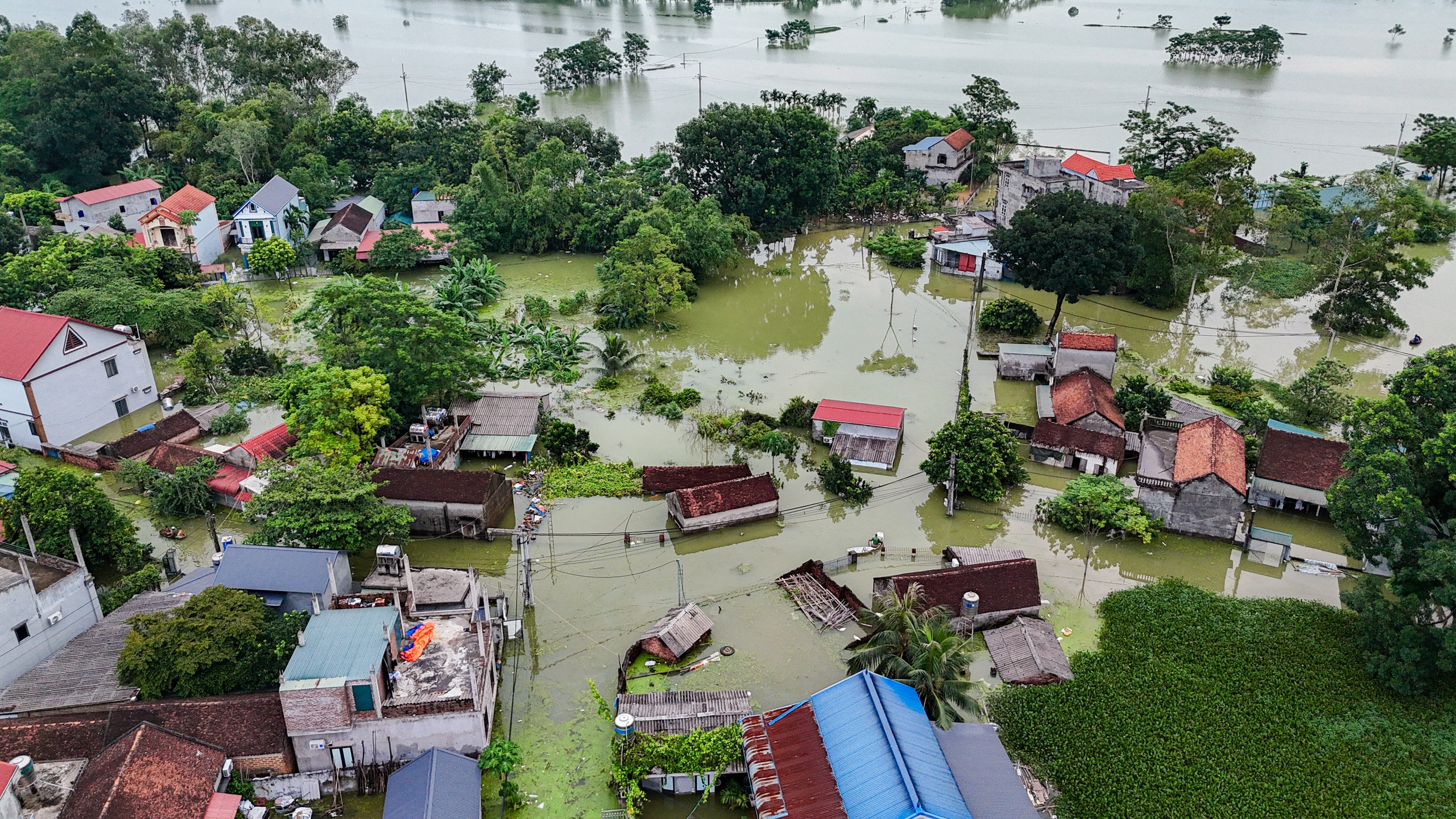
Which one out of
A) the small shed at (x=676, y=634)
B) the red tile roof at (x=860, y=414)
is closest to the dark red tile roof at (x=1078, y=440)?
the red tile roof at (x=860, y=414)

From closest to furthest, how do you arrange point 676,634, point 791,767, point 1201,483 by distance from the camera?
point 791,767 < point 676,634 < point 1201,483

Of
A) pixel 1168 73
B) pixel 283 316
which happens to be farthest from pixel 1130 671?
pixel 1168 73

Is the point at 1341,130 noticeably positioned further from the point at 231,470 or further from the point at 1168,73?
the point at 231,470

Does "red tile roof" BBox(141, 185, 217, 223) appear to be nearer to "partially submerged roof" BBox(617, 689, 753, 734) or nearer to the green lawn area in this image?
"partially submerged roof" BBox(617, 689, 753, 734)

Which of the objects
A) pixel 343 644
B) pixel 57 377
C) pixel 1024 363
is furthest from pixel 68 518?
pixel 1024 363

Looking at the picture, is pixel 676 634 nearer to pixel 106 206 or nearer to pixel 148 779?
pixel 148 779

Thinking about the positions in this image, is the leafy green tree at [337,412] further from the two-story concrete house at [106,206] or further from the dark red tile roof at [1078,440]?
the two-story concrete house at [106,206]

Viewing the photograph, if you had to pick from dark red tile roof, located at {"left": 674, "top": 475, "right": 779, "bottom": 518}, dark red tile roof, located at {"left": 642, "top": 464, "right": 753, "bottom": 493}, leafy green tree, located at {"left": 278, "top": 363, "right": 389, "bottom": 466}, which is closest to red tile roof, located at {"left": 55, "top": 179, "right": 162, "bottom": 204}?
leafy green tree, located at {"left": 278, "top": 363, "right": 389, "bottom": 466}
